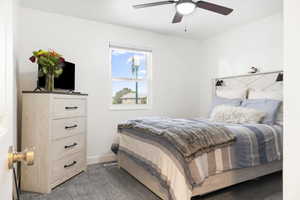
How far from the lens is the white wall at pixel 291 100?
1.52ft

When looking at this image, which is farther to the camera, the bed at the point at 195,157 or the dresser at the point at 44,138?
the dresser at the point at 44,138

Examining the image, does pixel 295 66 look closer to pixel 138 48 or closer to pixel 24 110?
pixel 24 110

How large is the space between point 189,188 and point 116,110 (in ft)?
7.26

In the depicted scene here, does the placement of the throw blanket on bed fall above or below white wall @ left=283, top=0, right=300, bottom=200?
below

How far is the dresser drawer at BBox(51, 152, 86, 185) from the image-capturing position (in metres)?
2.30

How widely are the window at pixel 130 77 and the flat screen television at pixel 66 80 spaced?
83 cm

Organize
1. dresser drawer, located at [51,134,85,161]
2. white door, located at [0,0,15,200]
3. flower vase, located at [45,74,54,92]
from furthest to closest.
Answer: flower vase, located at [45,74,54,92] → dresser drawer, located at [51,134,85,161] → white door, located at [0,0,15,200]

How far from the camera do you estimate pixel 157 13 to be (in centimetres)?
308

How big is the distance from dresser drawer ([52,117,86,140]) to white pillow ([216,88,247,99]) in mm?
2545

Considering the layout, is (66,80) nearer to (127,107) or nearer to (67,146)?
(67,146)

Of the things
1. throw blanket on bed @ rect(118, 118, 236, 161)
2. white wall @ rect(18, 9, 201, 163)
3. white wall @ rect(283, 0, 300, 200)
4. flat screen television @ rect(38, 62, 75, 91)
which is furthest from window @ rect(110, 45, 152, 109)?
white wall @ rect(283, 0, 300, 200)

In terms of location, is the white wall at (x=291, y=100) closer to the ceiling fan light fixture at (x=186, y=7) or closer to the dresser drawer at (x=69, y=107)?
the ceiling fan light fixture at (x=186, y=7)

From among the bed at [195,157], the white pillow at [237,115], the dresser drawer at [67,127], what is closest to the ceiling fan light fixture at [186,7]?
the bed at [195,157]

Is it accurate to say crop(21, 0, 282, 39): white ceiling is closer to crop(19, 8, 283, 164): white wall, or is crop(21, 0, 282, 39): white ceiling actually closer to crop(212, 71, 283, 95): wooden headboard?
crop(19, 8, 283, 164): white wall
